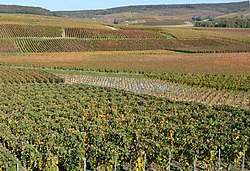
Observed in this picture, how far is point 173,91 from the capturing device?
39562 mm

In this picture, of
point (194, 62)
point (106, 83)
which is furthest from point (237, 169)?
point (194, 62)

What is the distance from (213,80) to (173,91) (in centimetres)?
854

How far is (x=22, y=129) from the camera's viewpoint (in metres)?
21.3

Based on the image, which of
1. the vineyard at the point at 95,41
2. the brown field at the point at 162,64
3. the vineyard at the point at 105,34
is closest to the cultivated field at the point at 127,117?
the brown field at the point at 162,64

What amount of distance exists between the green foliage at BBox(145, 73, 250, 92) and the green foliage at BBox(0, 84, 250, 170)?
1101 cm

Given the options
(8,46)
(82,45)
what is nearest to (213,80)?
(82,45)

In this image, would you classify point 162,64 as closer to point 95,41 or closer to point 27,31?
point 95,41

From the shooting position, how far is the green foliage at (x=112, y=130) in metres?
17.3

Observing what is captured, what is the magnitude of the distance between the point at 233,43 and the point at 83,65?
56.2m

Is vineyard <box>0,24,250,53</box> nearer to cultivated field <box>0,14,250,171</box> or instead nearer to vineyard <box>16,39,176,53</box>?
vineyard <box>16,39,176,53</box>

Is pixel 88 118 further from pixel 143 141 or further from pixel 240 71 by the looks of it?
pixel 240 71

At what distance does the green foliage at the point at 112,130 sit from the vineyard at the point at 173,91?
427cm

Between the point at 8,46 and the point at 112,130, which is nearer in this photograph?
the point at 112,130

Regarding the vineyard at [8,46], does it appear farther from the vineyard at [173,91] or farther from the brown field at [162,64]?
the vineyard at [173,91]
